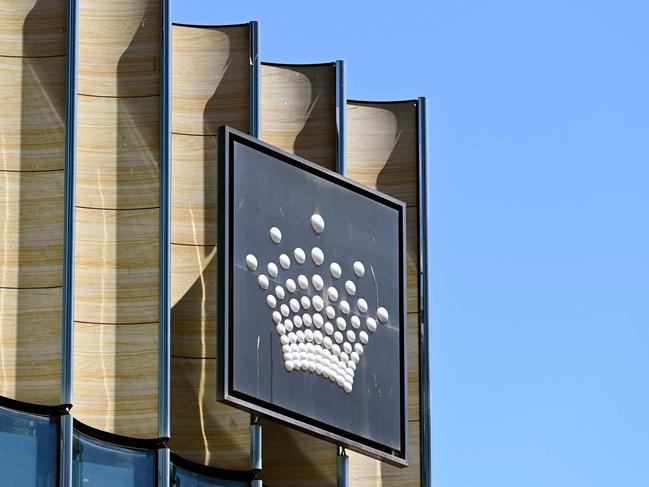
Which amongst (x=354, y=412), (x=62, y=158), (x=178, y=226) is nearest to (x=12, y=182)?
(x=62, y=158)

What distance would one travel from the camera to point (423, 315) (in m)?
34.4

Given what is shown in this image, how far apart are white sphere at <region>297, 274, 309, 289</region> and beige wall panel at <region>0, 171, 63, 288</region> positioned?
156 inches

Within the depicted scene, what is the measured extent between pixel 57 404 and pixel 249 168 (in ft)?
16.0

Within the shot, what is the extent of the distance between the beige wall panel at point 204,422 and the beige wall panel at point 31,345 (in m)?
2.31

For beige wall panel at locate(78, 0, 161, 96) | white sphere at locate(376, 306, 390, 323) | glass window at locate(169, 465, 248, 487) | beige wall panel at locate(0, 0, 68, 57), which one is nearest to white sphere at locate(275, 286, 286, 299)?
white sphere at locate(376, 306, 390, 323)

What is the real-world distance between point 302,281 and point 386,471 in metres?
3.81

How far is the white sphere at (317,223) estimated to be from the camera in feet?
106

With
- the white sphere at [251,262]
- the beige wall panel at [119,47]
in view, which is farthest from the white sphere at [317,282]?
the beige wall panel at [119,47]

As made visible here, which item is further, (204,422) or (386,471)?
(386,471)

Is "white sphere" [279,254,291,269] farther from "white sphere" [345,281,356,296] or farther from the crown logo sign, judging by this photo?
"white sphere" [345,281,356,296]

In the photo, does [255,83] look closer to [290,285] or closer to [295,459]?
[290,285]

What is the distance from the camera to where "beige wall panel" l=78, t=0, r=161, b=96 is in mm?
31234

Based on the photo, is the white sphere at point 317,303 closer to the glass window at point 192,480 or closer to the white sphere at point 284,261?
the white sphere at point 284,261

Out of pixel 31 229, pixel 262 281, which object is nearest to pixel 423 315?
pixel 262 281
